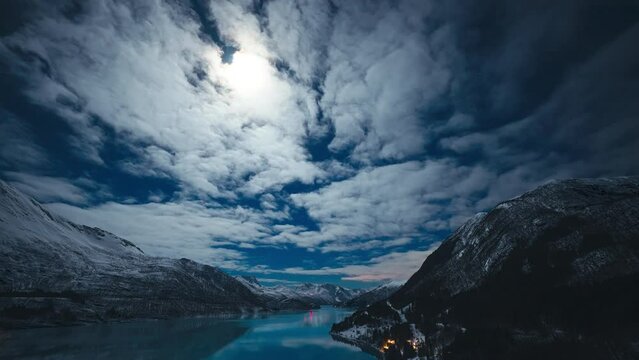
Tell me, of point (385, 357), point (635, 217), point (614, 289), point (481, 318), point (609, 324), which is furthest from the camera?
point (635, 217)

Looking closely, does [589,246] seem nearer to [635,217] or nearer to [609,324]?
[635,217]

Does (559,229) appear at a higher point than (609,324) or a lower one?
higher

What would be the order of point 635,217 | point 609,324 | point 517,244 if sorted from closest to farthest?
point 609,324
point 635,217
point 517,244

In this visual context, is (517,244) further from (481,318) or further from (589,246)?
A: (481,318)

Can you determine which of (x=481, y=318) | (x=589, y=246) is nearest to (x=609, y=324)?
(x=481, y=318)

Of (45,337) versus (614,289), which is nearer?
(614,289)

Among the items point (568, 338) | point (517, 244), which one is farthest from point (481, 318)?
point (517, 244)

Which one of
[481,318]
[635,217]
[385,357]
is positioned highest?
[635,217]
